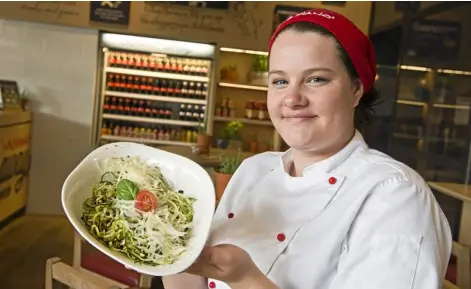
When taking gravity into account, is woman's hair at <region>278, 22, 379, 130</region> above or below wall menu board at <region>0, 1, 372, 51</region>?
below

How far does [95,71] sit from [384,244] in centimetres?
507

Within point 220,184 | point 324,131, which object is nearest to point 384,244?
point 324,131

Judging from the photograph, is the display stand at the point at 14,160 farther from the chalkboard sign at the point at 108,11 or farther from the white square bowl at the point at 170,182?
the white square bowl at the point at 170,182

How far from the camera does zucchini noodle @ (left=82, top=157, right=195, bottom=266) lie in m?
0.89

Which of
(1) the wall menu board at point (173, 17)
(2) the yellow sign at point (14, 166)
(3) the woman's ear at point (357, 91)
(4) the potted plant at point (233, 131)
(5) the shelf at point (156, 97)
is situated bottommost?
(2) the yellow sign at point (14, 166)

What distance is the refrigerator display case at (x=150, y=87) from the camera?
5.54 meters

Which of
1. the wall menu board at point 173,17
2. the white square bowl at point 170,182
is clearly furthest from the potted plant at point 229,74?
the white square bowl at point 170,182

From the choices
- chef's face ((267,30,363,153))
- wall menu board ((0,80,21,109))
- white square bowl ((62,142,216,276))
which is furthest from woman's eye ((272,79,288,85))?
wall menu board ((0,80,21,109))

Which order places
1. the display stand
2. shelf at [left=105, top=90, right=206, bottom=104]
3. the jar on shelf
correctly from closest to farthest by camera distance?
the display stand
shelf at [left=105, top=90, right=206, bottom=104]
the jar on shelf

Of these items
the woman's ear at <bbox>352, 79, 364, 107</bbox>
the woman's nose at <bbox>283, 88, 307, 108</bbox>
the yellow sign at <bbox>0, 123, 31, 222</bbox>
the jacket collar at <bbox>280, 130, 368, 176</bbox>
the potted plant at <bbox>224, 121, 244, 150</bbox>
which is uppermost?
the woman's ear at <bbox>352, 79, 364, 107</bbox>

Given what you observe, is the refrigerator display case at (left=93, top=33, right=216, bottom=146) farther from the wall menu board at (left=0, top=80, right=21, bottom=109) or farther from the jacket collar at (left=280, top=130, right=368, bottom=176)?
the jacket collar at (left=280, top=130, right=368, bottom=176)

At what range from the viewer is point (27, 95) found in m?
5.42

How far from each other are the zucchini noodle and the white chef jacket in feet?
0.62

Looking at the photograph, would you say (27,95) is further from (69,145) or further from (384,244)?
(384,244)
